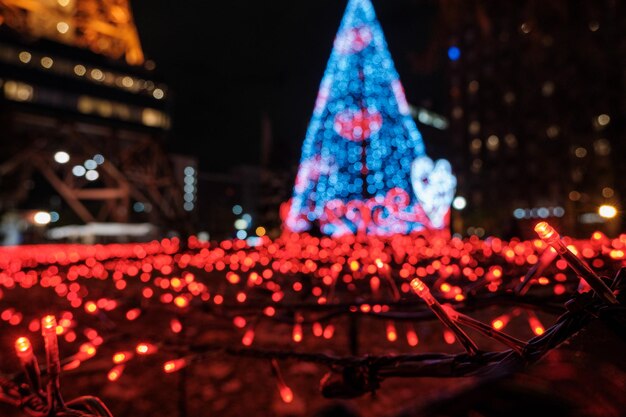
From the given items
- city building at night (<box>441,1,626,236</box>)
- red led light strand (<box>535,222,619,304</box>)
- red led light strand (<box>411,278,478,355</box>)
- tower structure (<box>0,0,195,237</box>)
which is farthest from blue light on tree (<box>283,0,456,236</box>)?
tower structure (<box>0,0,195,237</box>)

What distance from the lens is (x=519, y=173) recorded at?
246 feet

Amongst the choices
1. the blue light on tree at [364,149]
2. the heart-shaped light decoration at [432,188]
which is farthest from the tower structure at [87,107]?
the heart-shaped light decoration at [432,188]

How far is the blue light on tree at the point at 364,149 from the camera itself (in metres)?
15.4

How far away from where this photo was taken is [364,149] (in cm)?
1577

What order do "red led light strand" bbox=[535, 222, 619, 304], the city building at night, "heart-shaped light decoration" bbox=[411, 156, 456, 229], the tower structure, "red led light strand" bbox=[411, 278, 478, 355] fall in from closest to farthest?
"red led light strand" bbox=[535, 222, 619, 304], "red led light strand" bbox=[411, 278, 478, 355], the city building at night, "heart-shaped light decoration" bbox=[411, 156, 456, 229], the tower structure

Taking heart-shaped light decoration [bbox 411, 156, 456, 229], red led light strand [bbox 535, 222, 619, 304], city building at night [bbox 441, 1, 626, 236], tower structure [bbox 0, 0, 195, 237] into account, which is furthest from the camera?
tower structure [bbox 0, 0, 195, 237]

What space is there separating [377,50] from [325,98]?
2353 millimetres

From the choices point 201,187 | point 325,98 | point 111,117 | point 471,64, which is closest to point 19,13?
point 111,117

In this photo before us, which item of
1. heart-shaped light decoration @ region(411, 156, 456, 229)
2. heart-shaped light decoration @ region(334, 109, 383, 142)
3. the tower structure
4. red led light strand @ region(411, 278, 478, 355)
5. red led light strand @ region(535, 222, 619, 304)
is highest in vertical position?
the tower structure

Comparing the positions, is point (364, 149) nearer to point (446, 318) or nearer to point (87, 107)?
point (446, 318)

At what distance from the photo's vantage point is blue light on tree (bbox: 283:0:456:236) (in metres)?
15.4

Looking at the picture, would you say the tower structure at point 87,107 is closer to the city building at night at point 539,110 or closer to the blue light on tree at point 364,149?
the blue light on tree at point 364,149

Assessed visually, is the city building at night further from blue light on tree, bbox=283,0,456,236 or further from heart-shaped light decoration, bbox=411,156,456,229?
blue light on tree, bbox=283,0,456,236

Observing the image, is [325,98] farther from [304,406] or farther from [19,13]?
[19,13]
